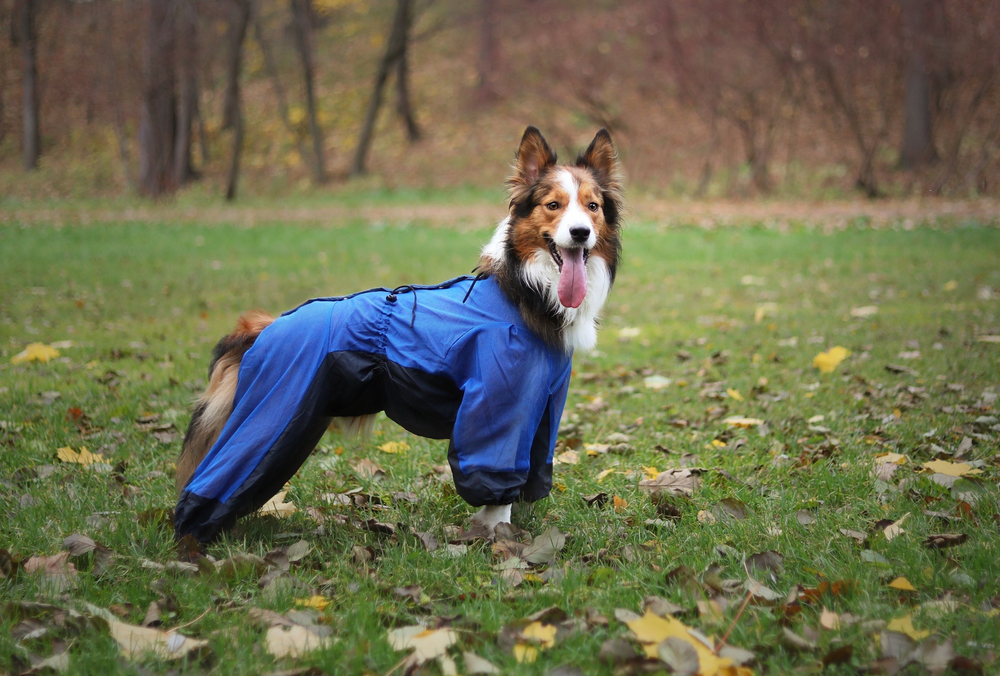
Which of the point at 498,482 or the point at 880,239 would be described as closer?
the point at 498,482

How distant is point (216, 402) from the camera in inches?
133

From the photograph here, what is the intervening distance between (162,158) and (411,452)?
22.2m

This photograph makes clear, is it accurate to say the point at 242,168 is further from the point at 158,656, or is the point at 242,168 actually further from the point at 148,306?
the point at 158,656

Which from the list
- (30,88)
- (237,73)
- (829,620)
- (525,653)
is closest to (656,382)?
(829,620)

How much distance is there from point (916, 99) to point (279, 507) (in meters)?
19.8

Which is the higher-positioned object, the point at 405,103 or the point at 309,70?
the point at 309,70

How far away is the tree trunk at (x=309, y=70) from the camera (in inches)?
1036

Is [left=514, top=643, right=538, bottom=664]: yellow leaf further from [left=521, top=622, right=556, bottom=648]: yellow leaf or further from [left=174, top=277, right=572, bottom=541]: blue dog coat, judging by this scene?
[left=174, top=277, right=572, bottom=541]: blue dog coat

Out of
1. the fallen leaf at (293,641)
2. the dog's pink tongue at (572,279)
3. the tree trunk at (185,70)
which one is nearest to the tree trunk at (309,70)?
the tree trunk at (185,70)

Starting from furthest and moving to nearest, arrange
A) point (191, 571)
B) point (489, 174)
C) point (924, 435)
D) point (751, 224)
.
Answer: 1. point (489, 174)
2. point (751, 224)
3. point (924, 435)
4. point (191, 571)

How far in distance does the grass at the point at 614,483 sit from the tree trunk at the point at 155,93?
49.4ft

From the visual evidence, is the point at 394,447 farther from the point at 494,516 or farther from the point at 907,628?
the point at 907,628

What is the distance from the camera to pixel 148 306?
351 inches

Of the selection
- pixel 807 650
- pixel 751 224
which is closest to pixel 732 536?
pixel 807 650
